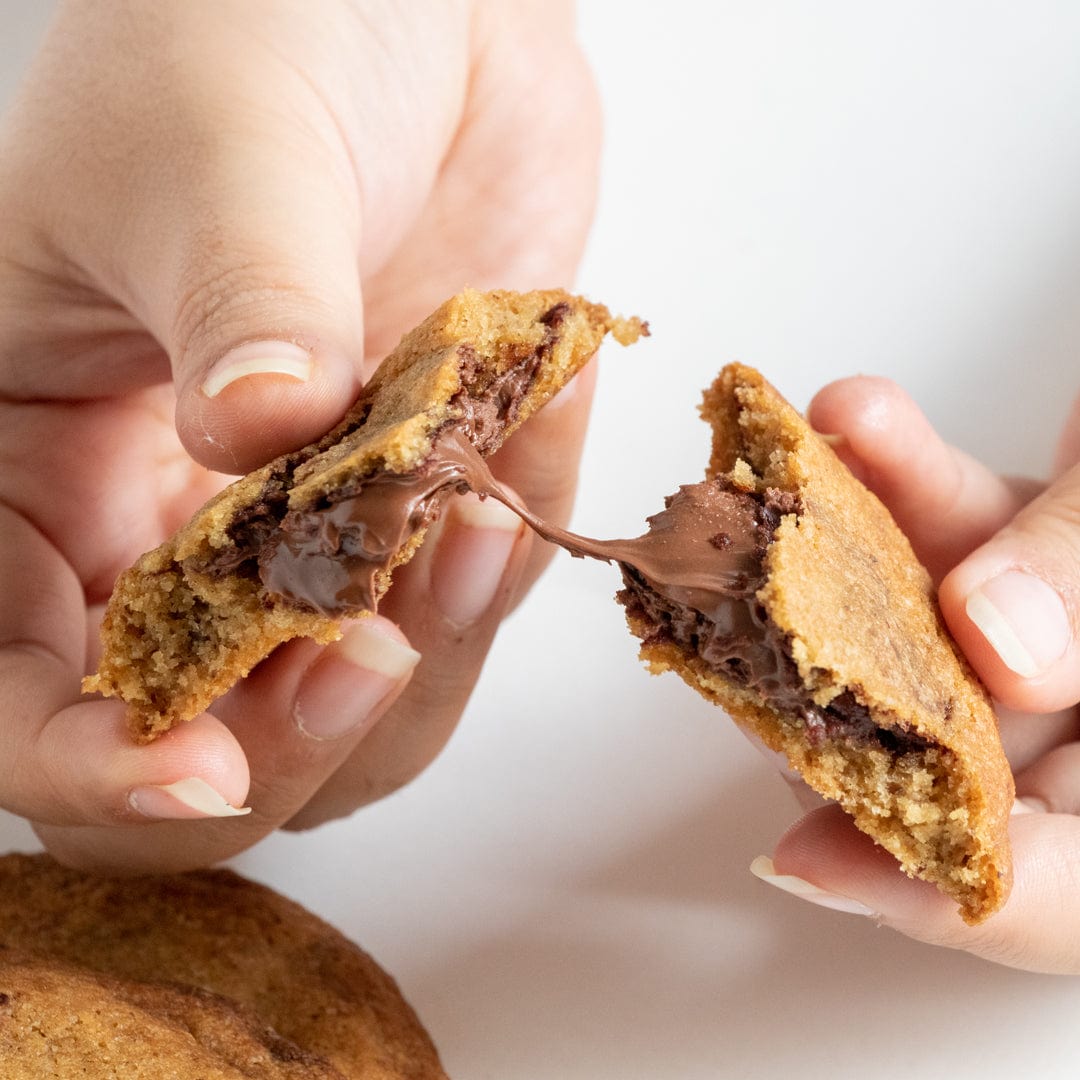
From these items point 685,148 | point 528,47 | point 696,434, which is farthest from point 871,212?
point 528,47

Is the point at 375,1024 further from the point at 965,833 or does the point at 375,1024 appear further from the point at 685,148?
the point at 685,148

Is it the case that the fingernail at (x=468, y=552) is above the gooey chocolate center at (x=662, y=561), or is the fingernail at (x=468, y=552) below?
below

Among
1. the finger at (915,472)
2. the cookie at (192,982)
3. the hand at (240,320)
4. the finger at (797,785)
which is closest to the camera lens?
the hand at (240,320)

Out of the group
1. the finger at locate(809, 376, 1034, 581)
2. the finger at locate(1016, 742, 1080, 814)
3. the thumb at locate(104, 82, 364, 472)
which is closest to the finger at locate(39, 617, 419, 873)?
the thumb at locate(104, 82, 364, 472)

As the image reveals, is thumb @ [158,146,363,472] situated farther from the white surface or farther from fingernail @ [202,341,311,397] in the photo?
the white surface

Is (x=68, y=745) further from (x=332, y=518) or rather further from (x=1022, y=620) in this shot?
(x=1022, y=620)

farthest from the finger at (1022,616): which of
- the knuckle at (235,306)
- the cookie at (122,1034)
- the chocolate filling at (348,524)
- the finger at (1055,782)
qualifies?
the cookie at (122,1034)

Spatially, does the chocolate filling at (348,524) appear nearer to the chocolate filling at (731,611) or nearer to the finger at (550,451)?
the chocolate filling at (731,611)
